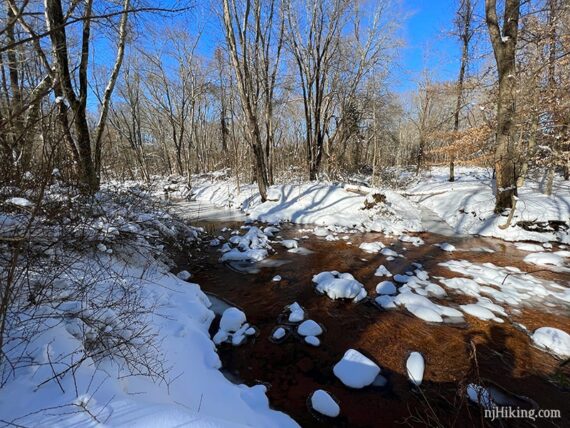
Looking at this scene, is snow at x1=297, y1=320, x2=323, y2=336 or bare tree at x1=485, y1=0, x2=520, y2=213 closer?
snow at x1=297, y1=320, x2=323, y2=336

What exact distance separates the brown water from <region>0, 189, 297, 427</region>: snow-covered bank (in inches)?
16.4

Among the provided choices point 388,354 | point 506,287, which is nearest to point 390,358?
point 388,354

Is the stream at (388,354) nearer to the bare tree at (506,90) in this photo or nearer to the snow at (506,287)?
the snow at (506,287)

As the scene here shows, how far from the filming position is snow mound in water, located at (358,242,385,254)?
6.80 m

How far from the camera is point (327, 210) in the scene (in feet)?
32.9

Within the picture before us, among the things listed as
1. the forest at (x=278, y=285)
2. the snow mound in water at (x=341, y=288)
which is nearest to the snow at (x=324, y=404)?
the forest at (x=278, y=285)

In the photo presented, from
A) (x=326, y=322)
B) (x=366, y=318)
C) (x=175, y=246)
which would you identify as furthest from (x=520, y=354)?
(x=175, y=246)

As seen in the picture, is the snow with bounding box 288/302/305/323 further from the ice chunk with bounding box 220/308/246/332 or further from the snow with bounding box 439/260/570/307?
the snow with bounding box 439/260/570/307

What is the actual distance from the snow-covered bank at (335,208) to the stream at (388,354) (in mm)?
3292

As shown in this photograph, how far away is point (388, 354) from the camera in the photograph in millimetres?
3279

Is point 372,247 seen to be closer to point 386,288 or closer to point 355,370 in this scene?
point 386,288

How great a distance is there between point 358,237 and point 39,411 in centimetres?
741

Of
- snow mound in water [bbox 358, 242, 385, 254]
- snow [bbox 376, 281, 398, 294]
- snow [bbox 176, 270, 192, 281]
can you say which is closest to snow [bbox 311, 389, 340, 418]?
snow [bbox 376, 281, 398, 294]

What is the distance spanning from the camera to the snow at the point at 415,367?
9.52ft
